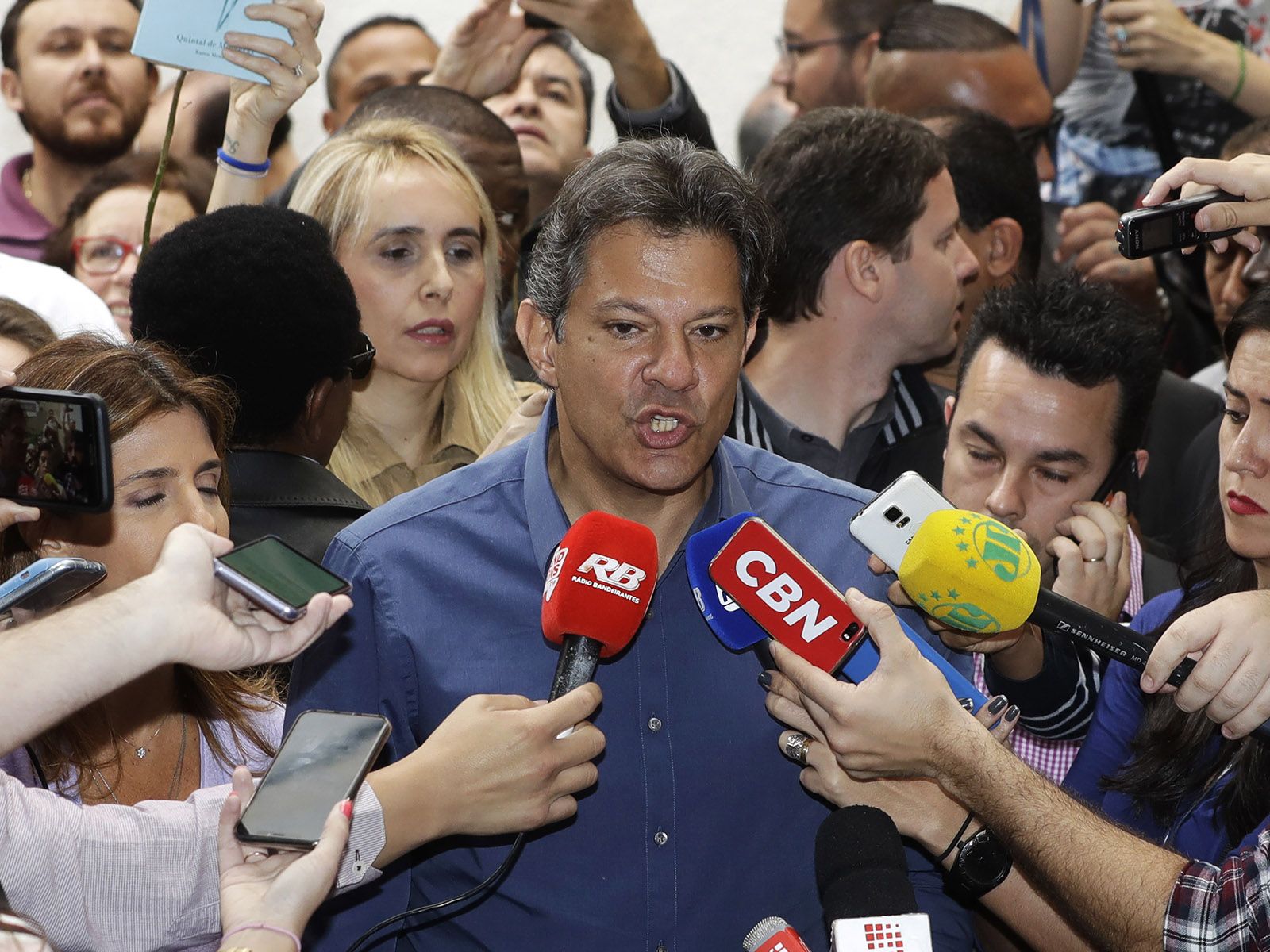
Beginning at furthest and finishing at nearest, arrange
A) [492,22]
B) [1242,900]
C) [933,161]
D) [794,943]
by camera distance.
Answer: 1. [492,22]
2. [933,161]
3. [1242,900]
4. [794,943]

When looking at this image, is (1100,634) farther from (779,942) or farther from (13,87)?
(13,87)

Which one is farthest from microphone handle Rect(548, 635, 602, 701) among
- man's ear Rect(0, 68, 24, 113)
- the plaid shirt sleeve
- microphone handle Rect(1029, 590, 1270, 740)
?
man's ear Rect(0, 68, 24, 113)

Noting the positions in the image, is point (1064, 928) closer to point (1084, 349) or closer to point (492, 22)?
point (1084, 349)

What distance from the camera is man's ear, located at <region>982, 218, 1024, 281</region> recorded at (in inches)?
184

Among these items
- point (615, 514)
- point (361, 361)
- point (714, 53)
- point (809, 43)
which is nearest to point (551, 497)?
point (615, 514)

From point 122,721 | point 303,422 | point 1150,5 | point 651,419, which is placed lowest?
point 122,721

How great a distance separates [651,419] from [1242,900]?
3.75 ft

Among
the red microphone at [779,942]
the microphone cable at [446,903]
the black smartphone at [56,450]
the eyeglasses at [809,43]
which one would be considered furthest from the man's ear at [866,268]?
the red microphone at [779,942]

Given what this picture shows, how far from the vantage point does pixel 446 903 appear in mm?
2105

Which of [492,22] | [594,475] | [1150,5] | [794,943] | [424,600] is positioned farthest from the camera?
[492,22]

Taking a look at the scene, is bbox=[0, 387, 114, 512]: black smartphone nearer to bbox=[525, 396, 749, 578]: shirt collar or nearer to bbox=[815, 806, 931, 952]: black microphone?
bbox=[525, 396, 749, 578]: shirt collar

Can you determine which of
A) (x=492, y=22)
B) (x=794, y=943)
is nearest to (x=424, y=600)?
(x=794, y=943)

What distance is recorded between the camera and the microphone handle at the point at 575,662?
2.15 meters

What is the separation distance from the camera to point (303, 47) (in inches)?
150
